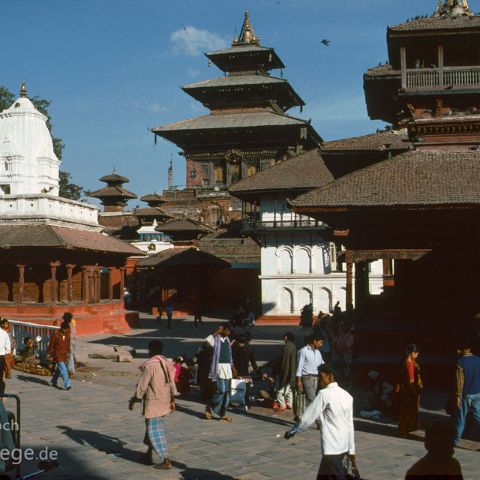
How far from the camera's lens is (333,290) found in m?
38.2

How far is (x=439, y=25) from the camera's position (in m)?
20.3

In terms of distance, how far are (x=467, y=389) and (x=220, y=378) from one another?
4457 millimetres

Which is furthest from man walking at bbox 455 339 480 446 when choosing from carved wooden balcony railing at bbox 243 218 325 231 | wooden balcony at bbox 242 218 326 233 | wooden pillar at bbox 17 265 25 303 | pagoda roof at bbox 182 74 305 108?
pagoda roof at bbox 182 74 305 108

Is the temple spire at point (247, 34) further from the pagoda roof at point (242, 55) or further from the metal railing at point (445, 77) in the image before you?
the metal railing at point (445, 77)

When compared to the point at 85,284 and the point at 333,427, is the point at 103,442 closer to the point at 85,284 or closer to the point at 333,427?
the point at 333,427

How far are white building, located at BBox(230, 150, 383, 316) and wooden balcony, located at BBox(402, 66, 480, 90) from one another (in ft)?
57.3

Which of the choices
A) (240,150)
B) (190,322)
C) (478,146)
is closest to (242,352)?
(478,146)

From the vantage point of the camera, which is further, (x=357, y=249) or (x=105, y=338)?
(x=105, y=338)

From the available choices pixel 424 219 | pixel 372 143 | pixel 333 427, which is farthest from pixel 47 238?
pixel 333 427

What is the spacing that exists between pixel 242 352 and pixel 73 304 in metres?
14.8

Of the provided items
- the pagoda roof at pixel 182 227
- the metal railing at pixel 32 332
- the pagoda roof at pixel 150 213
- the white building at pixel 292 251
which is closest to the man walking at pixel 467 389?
the metal railing at pixel 32 332

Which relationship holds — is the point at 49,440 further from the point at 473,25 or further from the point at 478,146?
the point at 473,25

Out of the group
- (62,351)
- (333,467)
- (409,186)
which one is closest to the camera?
(333,467)

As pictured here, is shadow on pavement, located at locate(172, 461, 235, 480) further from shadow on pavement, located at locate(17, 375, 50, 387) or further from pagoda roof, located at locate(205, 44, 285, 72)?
pagoda roof, located at locate(205, 44, 285, 72)
